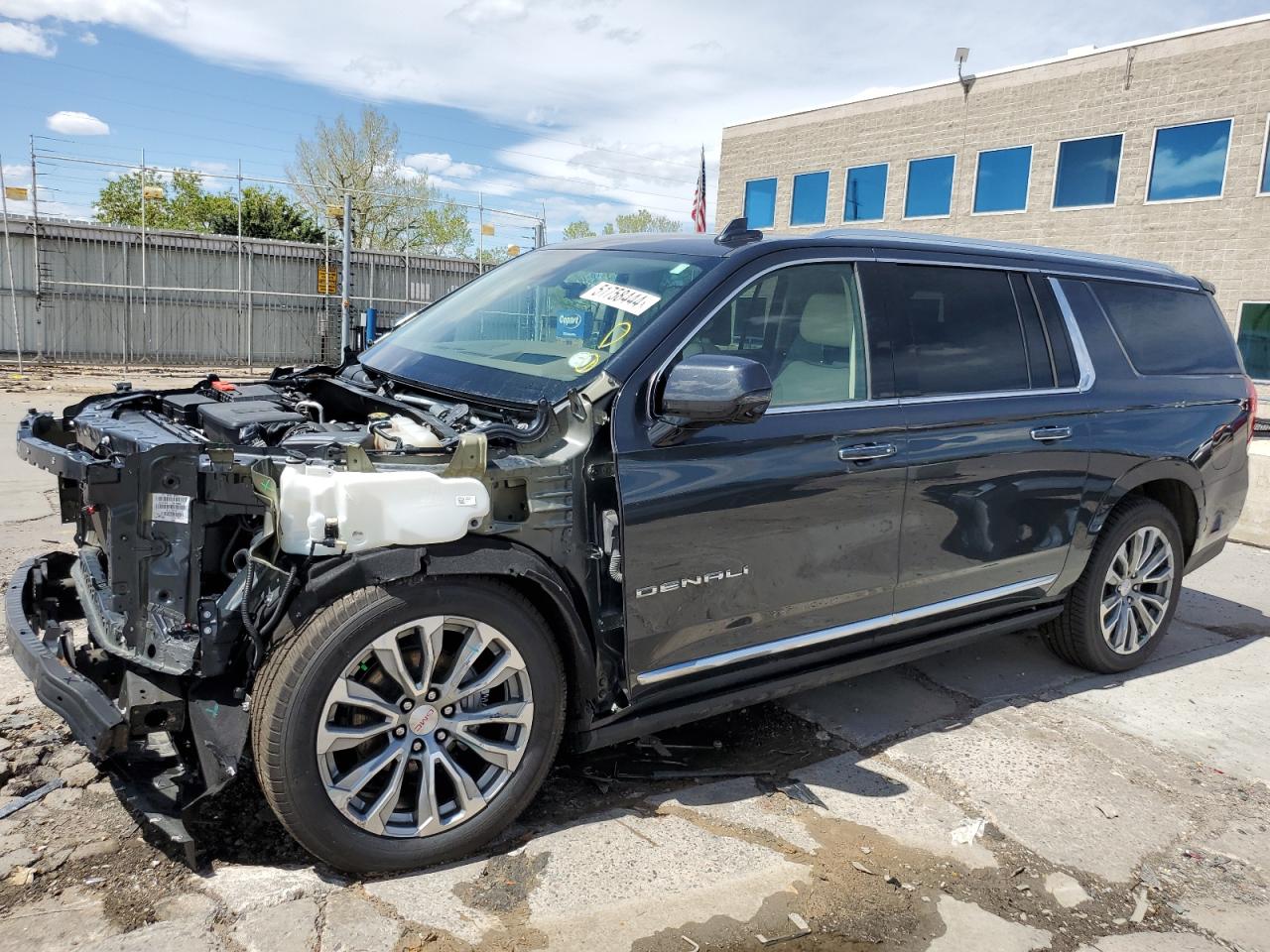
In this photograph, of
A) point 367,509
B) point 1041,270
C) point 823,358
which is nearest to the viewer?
point 367,509

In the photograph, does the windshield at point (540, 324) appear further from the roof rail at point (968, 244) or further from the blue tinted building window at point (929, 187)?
the blue tinted building window at point (929, 187)

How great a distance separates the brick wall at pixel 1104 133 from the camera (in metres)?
17.4

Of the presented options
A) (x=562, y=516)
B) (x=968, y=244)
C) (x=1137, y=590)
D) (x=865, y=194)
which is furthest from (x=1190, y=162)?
(x=562, y=516)

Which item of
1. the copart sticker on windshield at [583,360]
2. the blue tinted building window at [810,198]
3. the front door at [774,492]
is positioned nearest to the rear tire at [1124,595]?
the front door at [774,492]

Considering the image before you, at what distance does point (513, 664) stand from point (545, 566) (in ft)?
1.00

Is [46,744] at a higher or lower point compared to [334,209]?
lower

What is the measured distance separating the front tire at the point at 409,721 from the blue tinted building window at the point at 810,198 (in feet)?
77.0

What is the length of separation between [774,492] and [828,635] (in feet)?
2.19

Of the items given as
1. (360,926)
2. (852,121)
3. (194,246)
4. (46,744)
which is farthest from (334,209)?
(360,926)

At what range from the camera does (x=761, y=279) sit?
332cm

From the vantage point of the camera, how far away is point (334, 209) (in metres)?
18.2

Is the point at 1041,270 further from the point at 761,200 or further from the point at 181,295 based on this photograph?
the point at 761,200

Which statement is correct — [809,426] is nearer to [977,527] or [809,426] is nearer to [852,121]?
[977,527]

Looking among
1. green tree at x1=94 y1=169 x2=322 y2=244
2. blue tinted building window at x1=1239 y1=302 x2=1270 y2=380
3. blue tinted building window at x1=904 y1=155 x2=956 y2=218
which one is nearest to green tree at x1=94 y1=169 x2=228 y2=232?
green tree at x1=94 y1=169 x2=322 y2=244
